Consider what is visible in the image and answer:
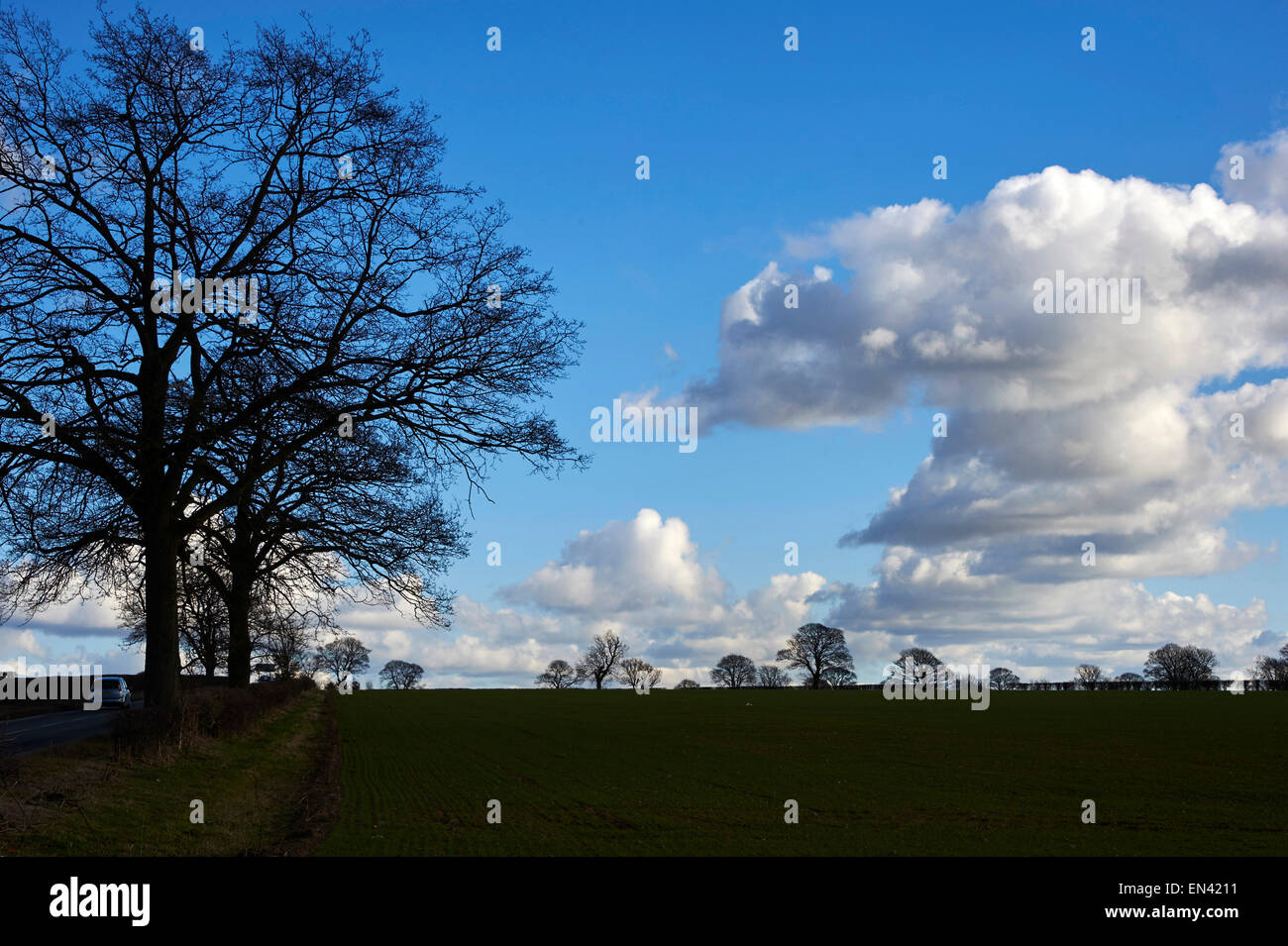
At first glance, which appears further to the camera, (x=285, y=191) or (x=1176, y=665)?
(x=1176, y=665)

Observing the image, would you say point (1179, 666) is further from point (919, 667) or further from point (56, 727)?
point (56, 727)

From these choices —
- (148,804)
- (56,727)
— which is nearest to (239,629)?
(56,727)

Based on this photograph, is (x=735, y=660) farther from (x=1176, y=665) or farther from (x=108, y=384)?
(x=108, y=384)

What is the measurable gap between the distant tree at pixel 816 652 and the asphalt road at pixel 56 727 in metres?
137

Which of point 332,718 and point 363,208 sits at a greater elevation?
point 363,208

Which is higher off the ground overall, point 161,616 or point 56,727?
point 161,616

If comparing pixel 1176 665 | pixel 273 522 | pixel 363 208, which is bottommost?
pixel 1176 665

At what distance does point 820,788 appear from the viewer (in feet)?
92.1

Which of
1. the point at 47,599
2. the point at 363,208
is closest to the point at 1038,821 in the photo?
the point at 363,208

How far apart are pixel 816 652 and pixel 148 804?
551ft

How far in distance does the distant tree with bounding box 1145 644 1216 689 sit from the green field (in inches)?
4686

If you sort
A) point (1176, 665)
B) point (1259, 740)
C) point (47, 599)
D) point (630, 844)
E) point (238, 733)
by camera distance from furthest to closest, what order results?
point (1176, 665) → point (1259, 740) → point (238, 733) → point (47, 599) → point (630, 844)

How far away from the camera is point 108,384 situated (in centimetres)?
2070

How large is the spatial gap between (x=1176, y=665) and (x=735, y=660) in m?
74.5
